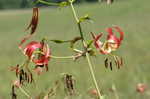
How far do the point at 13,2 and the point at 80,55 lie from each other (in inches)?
2850

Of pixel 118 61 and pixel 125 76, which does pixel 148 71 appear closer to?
pixel 125 76

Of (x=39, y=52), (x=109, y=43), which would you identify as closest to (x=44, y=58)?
(x=39, y=52)

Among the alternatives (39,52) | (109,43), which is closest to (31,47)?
(39,52)

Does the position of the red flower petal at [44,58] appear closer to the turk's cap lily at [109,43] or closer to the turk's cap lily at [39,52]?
the turk's cap lily at [39,52]

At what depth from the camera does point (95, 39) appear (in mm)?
1502

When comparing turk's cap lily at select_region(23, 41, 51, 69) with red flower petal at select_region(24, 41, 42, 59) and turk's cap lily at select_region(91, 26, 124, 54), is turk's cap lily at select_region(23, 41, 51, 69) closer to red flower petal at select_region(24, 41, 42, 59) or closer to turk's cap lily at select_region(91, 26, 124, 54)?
red flower petal at select_region(24, 41, 42, 59)

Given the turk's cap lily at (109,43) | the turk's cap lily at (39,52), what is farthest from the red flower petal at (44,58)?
the turk's cap lily at (109,43)

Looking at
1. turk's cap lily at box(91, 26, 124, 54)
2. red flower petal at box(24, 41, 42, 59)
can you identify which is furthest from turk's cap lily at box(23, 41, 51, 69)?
turk's cap lily at box(91, 26, 124, 54)

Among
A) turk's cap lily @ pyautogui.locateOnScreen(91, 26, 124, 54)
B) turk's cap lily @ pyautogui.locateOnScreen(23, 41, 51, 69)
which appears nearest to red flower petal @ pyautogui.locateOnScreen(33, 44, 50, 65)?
turk's cap lily @ pyautogui.locateOnScreen(23, 41, 51, 69)

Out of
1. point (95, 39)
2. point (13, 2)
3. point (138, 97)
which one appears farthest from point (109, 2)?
point (13, 2)

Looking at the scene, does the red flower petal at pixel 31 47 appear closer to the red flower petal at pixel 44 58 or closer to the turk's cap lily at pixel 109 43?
the red flower petal at pixel 44 58

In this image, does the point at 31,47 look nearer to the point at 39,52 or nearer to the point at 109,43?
the point at 39,52

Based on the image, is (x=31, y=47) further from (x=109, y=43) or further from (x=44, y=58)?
(x=109, y=43)

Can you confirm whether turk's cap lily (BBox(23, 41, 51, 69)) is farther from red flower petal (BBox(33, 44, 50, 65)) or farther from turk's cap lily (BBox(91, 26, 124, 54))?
turk's cap lily (BBox(91, 26, 124, 54))
